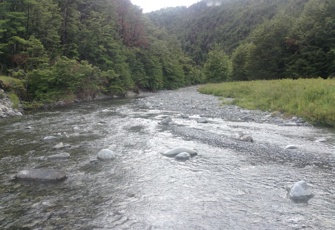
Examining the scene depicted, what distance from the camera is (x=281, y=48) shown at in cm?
3791

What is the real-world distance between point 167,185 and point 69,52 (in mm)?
30645

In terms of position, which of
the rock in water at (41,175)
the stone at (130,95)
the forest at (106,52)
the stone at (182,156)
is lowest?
the stone at (130,95)

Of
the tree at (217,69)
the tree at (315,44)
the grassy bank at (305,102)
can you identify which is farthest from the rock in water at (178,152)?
the tree at (217,69)

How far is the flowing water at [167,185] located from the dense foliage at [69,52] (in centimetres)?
1509

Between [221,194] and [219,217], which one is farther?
[221,194]

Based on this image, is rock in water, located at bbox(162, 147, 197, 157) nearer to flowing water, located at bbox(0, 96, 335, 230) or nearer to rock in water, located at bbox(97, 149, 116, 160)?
flowing water, located at bbox(0, 96, 335, 230)

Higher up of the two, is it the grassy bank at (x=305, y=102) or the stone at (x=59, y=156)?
the grassy bank at (x=305, y=102)

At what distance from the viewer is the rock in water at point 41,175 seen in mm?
6055

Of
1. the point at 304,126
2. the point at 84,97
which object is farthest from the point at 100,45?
the point at 304,126

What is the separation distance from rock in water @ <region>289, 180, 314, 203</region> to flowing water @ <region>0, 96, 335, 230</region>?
13 centimetres

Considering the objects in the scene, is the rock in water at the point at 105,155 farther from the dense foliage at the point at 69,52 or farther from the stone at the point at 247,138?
the dense foliage at the point at 69,52

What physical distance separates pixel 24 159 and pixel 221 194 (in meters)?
5.39

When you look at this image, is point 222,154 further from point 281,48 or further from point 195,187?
point 281,48

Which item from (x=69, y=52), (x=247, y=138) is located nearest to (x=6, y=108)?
(x=247, y=138)
